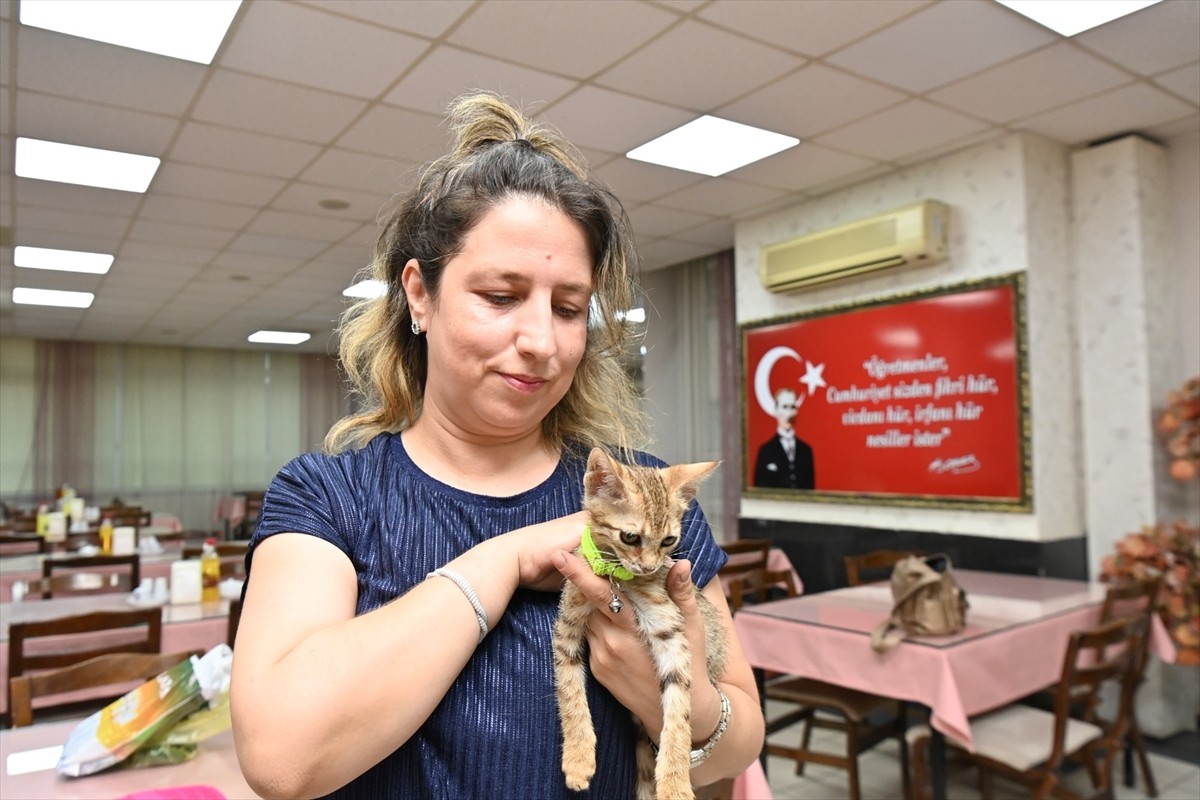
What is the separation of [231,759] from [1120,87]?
182 inches

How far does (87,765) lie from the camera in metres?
1.82

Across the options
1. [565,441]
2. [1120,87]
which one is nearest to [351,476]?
[565,441]

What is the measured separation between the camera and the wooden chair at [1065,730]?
9.62 ft

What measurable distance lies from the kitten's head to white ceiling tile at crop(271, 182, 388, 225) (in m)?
4.69

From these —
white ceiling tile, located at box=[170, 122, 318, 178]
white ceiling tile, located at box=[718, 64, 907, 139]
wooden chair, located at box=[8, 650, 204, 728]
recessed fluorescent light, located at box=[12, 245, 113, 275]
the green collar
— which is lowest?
wooden chair, located at box=[8, 650, 204, 728]

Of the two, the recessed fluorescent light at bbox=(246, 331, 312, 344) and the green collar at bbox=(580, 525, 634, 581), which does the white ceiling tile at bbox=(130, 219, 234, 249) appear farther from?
the green collar at bbox=(580, 525, 634, 581)

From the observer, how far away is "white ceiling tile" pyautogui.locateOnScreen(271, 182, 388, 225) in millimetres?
5285

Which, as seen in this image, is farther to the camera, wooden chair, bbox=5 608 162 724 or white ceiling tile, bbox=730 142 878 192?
white ceiling tile, bbox=730 142 878 192

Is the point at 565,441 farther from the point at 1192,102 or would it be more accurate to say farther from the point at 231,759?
the point at 1192,102

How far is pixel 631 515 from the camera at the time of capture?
31.5 inches

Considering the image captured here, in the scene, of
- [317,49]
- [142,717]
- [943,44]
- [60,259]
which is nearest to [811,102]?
[943,44]

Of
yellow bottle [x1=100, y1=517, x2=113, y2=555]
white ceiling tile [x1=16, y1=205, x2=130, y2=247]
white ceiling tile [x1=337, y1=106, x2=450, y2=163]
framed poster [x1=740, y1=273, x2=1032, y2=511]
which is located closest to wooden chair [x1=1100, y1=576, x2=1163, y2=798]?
framed poster [x1=740, y1=273, x2=1032, y2=511]

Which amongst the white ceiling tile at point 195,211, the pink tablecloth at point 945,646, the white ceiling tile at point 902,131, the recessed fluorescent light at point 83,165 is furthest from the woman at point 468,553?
the white ceiling tile at point 195,211

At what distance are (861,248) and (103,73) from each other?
4211mm
